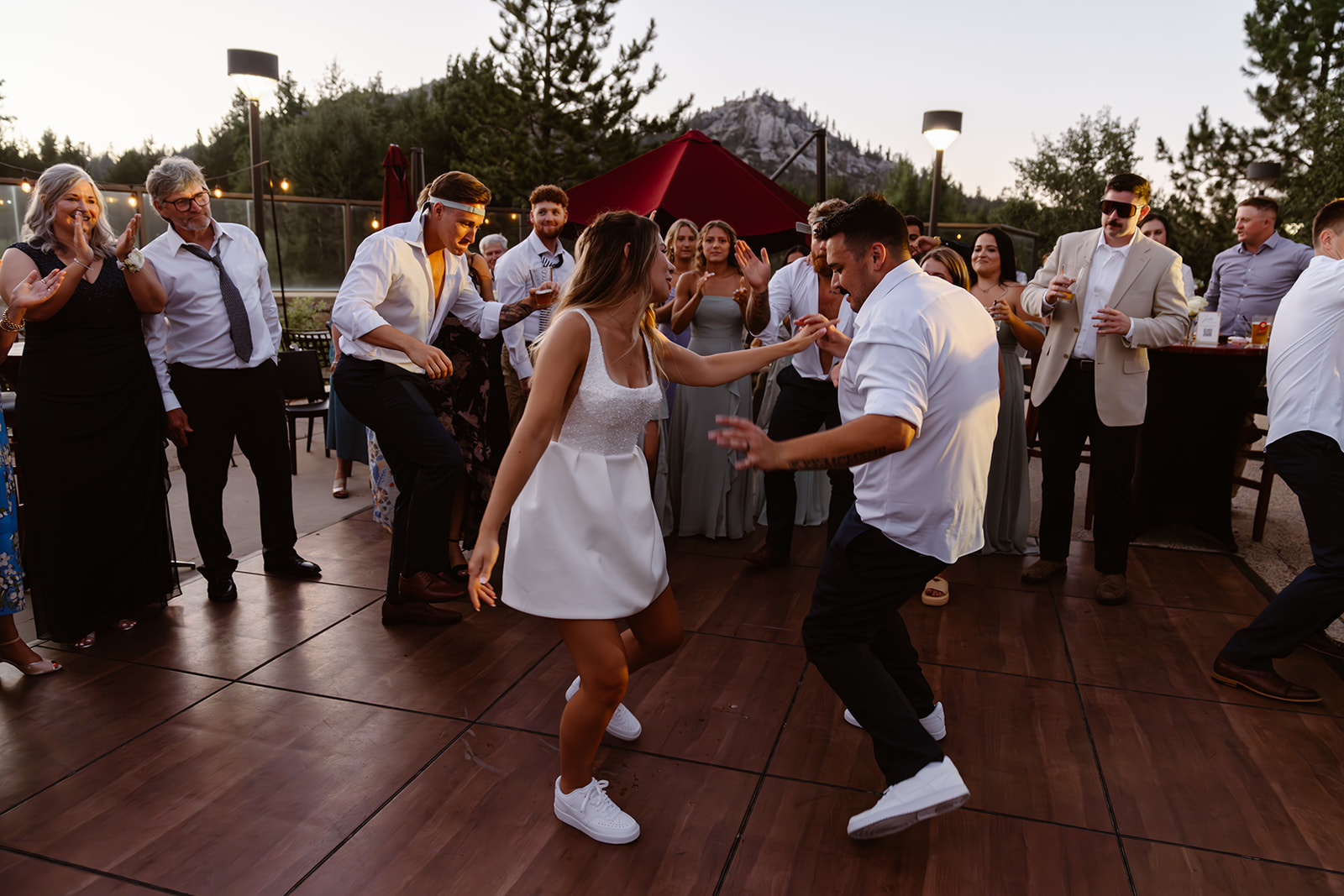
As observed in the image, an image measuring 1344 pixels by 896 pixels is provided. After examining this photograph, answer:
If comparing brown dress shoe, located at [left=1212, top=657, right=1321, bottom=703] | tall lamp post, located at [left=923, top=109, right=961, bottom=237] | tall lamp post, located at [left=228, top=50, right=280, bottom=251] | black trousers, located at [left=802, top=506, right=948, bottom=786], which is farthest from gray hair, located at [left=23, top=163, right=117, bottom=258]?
tall lamp post, located at [left=923, top=109, right=961, bottom=237]

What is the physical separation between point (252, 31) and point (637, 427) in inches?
889

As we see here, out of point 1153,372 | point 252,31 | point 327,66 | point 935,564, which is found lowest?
point 935,564

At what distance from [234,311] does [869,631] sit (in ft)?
10.2

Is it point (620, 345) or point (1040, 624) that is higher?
point (620, 345)

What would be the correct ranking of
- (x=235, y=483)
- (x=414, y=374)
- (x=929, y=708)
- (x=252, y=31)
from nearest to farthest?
(x=929, y=708) < (x=414, y=374) < (x=235, y=483) < (x=252, y=31)

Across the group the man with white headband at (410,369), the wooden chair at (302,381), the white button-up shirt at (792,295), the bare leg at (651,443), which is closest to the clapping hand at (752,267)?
the white button-up shirt at (792,295)

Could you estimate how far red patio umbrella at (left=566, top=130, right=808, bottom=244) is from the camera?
7301mm

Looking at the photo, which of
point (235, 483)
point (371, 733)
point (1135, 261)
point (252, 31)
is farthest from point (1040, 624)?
point (252, 31)

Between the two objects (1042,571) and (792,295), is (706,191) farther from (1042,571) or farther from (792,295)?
(1042,571)

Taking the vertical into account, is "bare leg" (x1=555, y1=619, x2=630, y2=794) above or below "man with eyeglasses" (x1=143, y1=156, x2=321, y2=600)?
below

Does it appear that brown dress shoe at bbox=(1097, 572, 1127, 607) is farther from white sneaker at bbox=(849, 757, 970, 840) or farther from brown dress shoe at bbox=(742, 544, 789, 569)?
white sneaker at bbox=(849, 757, 970, 840)

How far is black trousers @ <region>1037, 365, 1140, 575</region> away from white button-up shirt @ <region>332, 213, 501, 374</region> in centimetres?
299

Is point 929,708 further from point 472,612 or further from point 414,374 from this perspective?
point 414,374

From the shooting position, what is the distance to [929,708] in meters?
2.67
